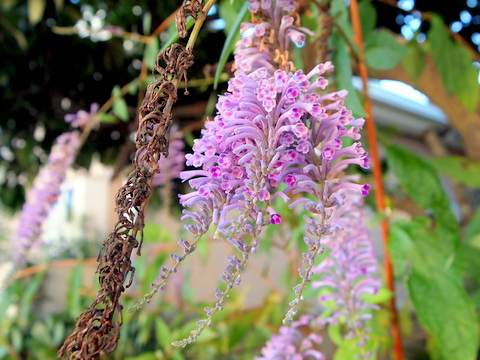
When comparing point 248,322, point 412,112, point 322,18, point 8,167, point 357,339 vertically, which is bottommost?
point 357,339

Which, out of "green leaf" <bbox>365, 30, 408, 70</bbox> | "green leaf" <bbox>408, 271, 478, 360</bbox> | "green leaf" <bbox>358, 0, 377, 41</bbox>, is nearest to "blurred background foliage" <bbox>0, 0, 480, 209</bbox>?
"green leaf" <bbox>358, 0, 377, 41</bbox>

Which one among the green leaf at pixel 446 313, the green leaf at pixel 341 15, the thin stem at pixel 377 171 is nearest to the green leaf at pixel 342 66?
the green leaf at pixel 341 15

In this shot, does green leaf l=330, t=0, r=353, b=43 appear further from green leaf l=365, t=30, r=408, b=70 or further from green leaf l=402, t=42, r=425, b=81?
green leaf l=402, t=42, r=425, b=81

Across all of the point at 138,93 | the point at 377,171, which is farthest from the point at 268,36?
the point at 138,93

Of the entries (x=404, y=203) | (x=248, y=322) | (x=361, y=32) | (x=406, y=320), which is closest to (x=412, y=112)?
(x=404, y=203)

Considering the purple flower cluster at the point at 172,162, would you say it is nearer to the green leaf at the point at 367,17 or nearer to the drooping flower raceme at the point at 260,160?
the green leaf at the point at 367,17

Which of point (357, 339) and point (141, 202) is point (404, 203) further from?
point (141, 202)

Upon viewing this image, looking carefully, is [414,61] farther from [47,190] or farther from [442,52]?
[47,190]
